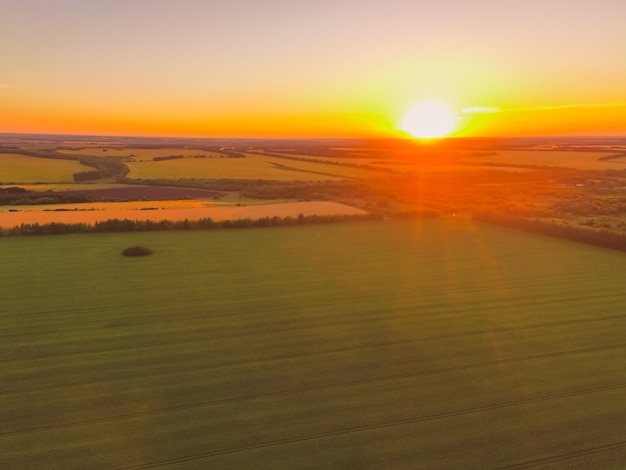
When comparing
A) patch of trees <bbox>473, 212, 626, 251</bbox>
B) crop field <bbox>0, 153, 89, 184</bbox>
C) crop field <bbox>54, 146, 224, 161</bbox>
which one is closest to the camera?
patch of trees <bbox>473, 212, 626, 251</bbox>

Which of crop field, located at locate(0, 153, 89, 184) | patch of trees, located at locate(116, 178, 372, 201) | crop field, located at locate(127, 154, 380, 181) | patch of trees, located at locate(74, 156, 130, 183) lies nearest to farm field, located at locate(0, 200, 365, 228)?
patch of trees, located at locate(116, 178, 372, 201)

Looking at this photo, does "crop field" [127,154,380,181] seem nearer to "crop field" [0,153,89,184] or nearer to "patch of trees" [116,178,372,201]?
"patch of trees" [116,178,372,201]

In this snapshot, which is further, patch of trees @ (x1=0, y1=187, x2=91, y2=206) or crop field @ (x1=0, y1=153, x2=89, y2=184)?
crop field @ (x1=0, y1=153, x2=89, y2=184)

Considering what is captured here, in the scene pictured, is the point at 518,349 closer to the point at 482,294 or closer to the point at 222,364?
the point at 482,294

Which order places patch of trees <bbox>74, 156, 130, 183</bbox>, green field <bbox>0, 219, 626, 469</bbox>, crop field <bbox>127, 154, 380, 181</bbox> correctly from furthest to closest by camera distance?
crop field <bbox>127, 154, 380, 181</bbox>, patch of trees <bbox>74, 156, 130, 183</bbox>, green field <bbox>0, 219, 626, 469</bbox>

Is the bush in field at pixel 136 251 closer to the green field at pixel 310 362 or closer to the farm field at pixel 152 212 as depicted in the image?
the green field at pixel 310 362

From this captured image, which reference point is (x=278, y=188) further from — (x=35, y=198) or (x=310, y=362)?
(x=310, y=362)

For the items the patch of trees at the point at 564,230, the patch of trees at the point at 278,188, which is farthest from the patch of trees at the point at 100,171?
the patch of trees at the point at 564,230

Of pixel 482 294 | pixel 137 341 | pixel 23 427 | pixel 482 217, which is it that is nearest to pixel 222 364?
pixel 137 341
